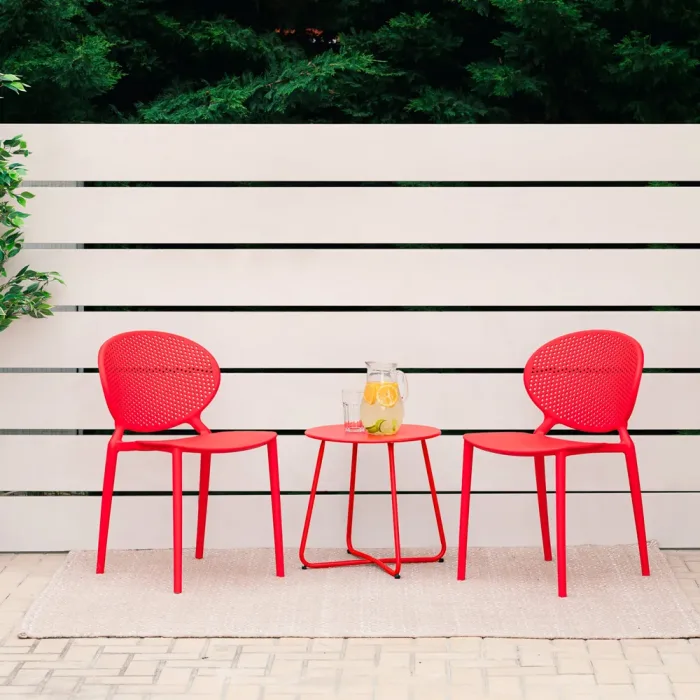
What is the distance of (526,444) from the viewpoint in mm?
4004

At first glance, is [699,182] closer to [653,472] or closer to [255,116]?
[653,472]

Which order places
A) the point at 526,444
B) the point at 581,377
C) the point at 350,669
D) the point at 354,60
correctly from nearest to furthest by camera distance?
the point at 350,669, the point at 526,444, the point at 581,377, the point at 354,60

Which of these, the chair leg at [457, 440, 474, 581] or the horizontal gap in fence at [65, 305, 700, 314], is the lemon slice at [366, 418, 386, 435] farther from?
the horizontal gap in fence at [65, 305, 700, 314]

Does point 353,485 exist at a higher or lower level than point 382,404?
lower

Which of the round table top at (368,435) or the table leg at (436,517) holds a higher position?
the round table top at (368,435)

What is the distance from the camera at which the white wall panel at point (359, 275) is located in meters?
4.50

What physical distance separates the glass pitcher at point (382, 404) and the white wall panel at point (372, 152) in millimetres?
920

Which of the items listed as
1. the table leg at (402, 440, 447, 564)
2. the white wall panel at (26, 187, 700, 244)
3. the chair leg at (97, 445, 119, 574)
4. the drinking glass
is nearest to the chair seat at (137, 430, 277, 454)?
the chair leg at (97, 445, 119, 574)

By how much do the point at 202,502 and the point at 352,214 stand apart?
4.45 ft

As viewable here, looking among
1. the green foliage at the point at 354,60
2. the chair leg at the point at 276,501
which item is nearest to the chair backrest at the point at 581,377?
the chair leg at the point at 276,501

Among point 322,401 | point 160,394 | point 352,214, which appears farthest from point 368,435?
point 352,214

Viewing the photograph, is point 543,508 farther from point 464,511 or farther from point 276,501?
point 276,501

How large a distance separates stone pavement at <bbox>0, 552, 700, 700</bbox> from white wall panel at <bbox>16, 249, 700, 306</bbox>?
5.15 ft

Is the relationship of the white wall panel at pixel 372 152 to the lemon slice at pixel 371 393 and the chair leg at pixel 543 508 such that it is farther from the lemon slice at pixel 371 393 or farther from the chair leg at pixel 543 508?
the chair leg at pixel 543 508
